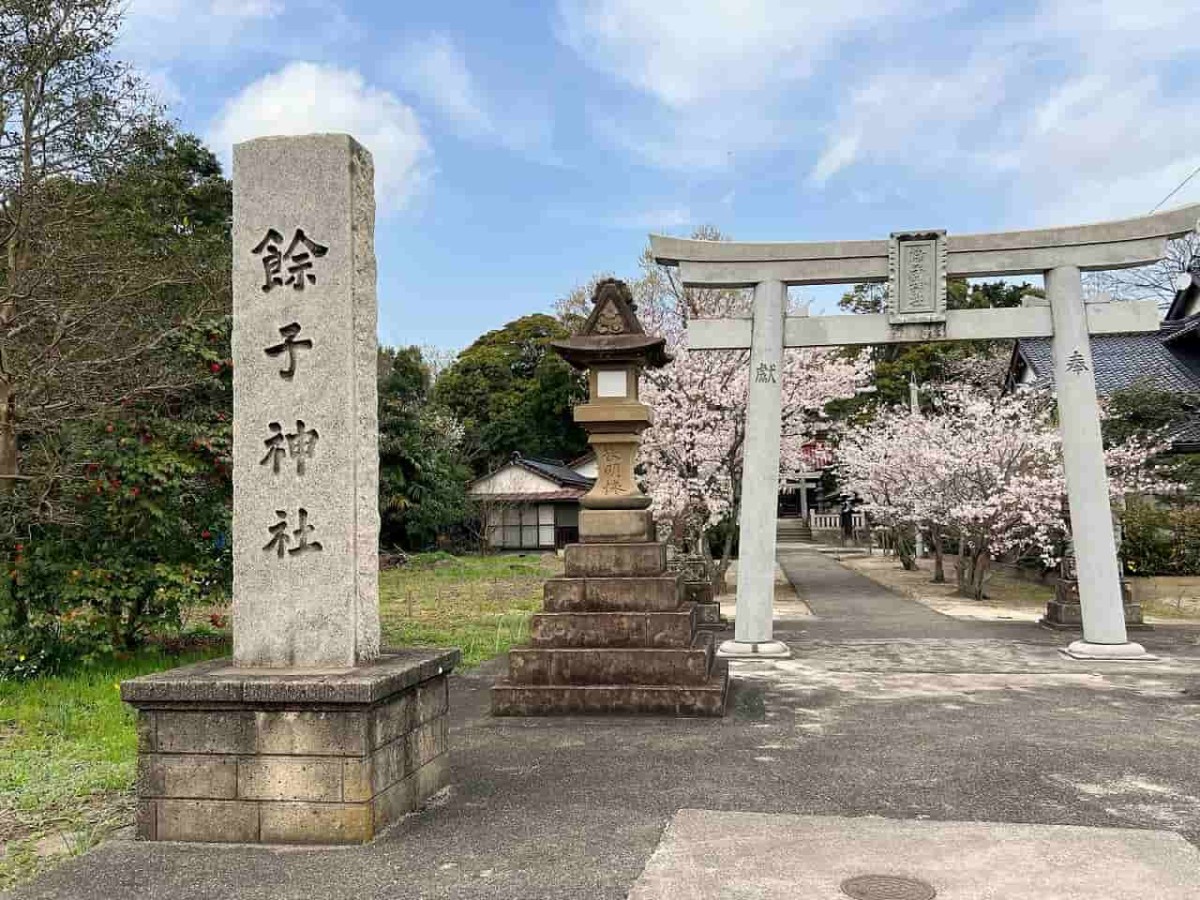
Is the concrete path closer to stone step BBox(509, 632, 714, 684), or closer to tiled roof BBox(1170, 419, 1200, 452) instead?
stone step BBox(509, 632, 714, 684)

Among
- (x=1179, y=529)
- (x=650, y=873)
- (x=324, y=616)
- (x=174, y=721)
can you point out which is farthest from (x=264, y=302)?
(x=1179, y=529)

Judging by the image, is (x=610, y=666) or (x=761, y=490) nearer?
(x=610, y=666)

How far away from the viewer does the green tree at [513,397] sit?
1551 inches

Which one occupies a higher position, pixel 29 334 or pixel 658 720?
pixel 29 334

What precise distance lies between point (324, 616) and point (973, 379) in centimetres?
3271

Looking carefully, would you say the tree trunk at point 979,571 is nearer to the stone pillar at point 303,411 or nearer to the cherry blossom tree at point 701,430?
the cherry blossom tree at point 701,430

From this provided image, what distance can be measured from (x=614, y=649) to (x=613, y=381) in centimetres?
267

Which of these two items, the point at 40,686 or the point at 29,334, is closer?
the point at 40,686

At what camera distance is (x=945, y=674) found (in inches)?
391

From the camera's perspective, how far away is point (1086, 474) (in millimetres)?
10953

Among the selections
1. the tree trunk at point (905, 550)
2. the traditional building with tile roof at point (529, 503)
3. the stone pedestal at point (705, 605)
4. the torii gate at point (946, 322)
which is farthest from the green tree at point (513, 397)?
the torii gate at point (946, 322)

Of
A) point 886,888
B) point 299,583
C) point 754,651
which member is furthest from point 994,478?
point 299,583

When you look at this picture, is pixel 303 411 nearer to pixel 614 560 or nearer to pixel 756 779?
pixel 756 779

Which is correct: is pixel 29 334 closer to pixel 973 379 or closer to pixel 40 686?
pixel 40 686
